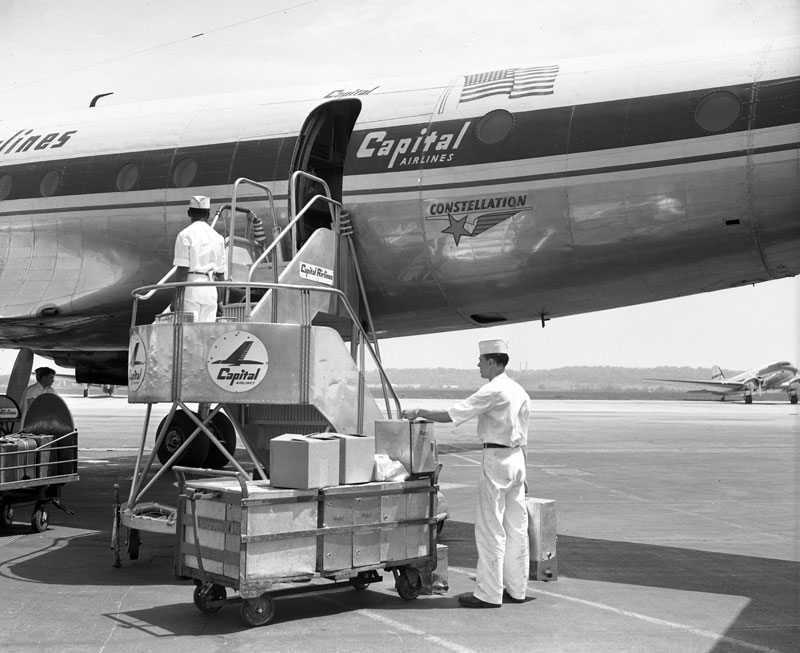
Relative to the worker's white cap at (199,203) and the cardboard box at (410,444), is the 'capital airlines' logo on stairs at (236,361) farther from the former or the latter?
the worker's white cap at (199,203)

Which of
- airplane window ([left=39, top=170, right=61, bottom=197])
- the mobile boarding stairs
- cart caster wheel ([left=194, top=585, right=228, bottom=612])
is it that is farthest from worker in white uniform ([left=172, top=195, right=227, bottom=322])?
airplane window ([left=39, top=170, right=61, bottom=197])

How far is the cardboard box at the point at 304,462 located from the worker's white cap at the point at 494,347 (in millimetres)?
1670

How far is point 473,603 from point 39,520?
6244mm

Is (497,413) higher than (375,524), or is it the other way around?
(497,413)

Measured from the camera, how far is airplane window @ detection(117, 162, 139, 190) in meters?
12.3

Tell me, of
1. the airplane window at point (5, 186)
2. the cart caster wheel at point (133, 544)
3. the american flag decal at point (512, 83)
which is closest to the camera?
the cart caster wheel at point (133, 544)

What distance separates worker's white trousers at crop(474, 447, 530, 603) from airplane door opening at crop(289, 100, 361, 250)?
4.35 metres

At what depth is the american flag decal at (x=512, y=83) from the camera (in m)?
10.3

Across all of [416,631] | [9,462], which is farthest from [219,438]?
[416,631]

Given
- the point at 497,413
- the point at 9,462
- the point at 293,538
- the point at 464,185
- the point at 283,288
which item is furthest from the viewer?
the point at 9,462

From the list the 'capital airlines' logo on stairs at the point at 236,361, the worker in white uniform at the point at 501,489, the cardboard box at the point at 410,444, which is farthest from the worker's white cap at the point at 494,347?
the 'capital airlines' logo on stairs at the point at 236,361

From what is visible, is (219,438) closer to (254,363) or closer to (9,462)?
(9,462)

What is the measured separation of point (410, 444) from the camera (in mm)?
7973

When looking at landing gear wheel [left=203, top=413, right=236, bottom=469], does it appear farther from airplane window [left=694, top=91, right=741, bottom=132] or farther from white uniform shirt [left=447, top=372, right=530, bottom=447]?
airplane window [left=694, top=91, right=741, bottom=132]
